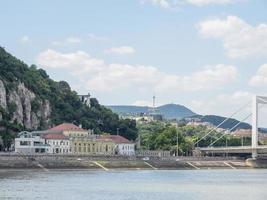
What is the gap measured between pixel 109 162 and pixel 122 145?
3110cm

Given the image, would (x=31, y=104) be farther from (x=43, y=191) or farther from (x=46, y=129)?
(x=43, y=191)

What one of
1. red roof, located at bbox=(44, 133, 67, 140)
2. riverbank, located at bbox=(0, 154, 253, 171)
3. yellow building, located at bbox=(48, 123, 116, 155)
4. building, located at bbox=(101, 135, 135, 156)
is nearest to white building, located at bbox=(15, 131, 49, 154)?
red roof, located at bbox=(44, 133, 67, 140)

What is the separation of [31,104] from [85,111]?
2181 cm

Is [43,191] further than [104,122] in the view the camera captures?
No

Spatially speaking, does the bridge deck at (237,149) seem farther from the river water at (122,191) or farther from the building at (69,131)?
the river water at (122,191)

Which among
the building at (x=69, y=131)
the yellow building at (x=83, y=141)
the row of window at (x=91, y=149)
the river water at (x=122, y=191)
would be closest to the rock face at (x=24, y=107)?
the building at (x=69, y=131)

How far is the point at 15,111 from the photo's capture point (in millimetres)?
136750

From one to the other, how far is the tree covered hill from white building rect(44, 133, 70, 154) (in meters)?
5.12

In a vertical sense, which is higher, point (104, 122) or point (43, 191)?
point (104, 122)

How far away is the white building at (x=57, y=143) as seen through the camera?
131 metres

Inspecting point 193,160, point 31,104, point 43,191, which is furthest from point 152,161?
point 43,191

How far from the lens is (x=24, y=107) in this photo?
141375 mm

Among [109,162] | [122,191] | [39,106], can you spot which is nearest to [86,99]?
[39,106]

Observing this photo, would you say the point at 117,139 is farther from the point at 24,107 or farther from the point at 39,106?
the point at 24,107
